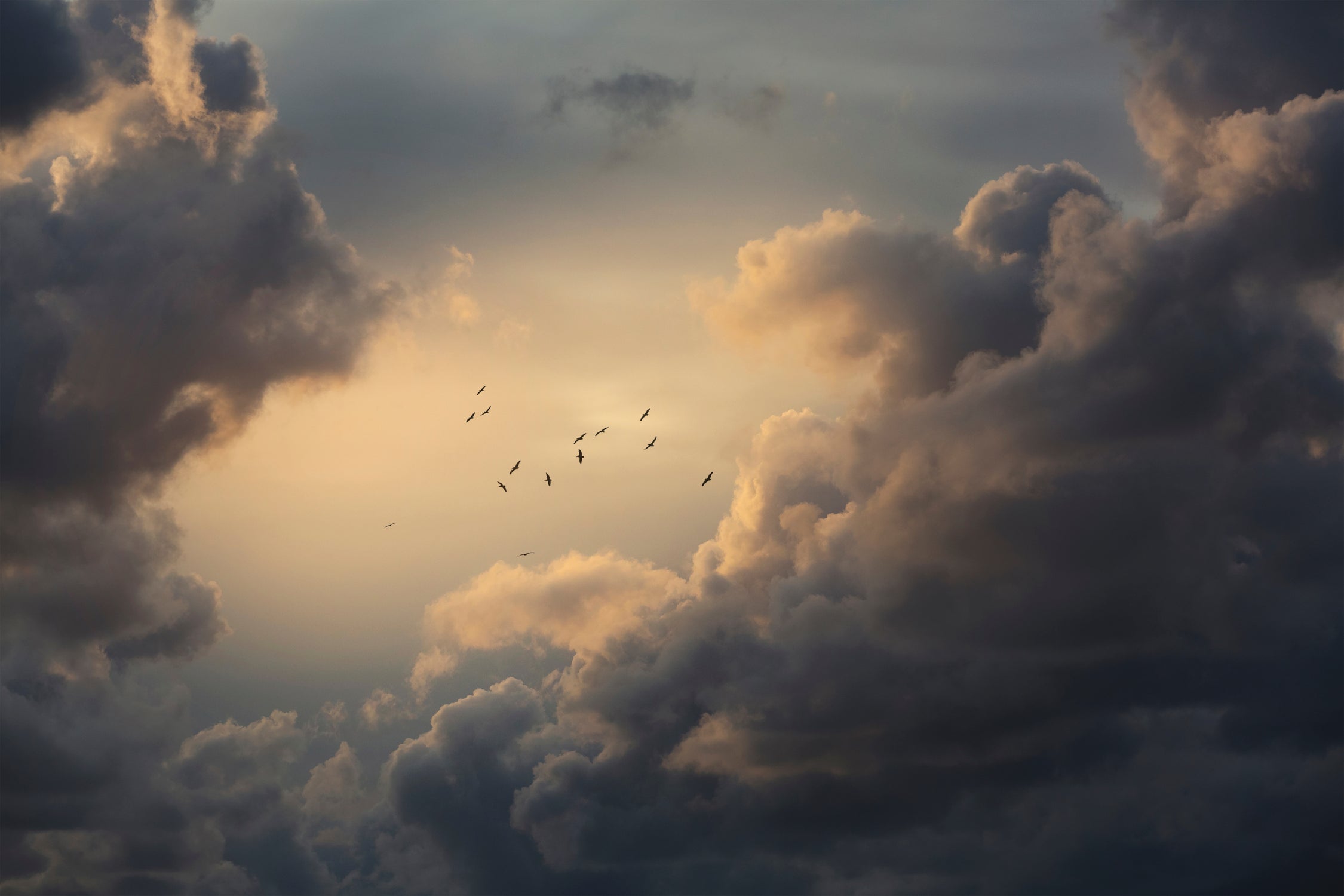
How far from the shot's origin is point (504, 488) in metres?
177

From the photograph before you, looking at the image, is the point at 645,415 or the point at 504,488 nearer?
the point at 645,415

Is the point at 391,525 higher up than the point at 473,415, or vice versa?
the point at 473,415

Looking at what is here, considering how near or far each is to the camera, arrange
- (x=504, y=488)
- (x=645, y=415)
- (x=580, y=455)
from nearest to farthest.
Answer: (x=645, y=415) → (x=580, y=455) → (x=504, y=488)

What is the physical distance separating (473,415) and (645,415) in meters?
39.8

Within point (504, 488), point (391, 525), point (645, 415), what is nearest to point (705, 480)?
point (645, 415)

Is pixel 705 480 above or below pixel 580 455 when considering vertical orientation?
below

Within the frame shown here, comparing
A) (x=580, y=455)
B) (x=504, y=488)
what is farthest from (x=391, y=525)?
(x=580, y=455)

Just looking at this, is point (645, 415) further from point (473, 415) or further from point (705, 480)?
point (473, 415)

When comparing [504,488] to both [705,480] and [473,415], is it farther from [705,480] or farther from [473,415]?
[705,480]

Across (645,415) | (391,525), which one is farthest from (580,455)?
(391,525)

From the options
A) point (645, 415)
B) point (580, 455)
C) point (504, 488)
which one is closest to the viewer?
point (645, 415)

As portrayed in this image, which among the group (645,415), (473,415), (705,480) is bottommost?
(705,480)

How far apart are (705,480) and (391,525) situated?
69.9 meters

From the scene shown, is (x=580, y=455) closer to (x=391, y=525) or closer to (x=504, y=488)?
(x=504, y=488)
